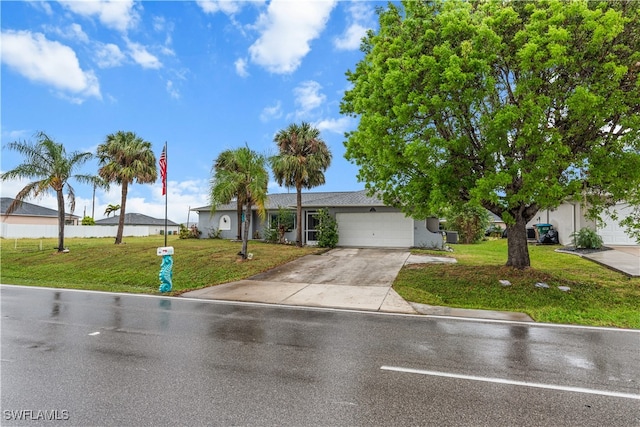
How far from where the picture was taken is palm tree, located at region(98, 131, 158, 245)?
22250mm

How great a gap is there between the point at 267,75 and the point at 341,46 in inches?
197

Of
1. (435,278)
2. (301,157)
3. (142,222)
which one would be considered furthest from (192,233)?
(142,222)

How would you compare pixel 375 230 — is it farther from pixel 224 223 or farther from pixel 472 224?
pixel 224 223

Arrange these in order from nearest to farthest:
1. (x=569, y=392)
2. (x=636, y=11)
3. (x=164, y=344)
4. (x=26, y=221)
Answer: (x=569, y=392) → (x=164, y=344) → (x=636, y=11) → (x=26, y=221)

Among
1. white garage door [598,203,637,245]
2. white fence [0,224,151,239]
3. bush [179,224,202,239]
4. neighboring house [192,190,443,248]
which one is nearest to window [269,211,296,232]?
neighboring house [192,190,443,248]

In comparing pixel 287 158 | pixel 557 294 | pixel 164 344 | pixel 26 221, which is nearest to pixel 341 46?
pixel 287 158

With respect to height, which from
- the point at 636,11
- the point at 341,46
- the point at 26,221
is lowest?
the point at 26,221

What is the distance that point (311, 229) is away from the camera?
74.0 feet

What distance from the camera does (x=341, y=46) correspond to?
49.5 ft

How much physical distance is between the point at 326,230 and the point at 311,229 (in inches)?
77.9

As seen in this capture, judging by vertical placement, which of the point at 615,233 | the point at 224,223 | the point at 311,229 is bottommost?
the point at 615,233

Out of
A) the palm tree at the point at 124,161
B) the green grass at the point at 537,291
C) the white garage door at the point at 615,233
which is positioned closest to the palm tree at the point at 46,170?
the palm tree at the point at 124,161

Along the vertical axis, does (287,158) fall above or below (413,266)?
above

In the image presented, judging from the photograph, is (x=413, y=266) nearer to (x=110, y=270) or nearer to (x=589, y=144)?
(x=589, y=144)
